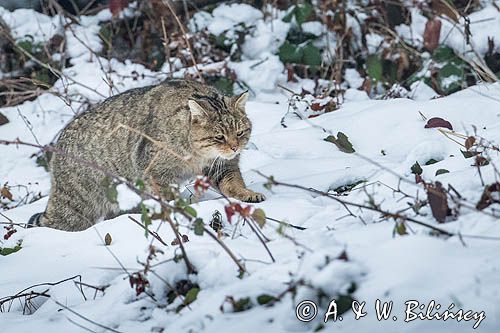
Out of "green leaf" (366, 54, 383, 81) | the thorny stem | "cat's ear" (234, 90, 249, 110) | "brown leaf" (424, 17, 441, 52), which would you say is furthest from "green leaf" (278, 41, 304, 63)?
the thorny stem

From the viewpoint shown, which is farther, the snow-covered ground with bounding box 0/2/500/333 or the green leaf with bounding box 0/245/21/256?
the green leaf with bounding box 0/245/21/256

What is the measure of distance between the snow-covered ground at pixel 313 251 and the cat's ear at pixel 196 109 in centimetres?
60

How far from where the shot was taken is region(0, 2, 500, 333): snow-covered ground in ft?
10.1

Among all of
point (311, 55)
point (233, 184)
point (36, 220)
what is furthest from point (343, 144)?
point (311, 55)

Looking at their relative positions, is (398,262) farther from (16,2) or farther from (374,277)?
(16,2)

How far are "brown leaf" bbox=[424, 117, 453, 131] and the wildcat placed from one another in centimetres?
135

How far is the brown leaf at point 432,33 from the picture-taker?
8031mm

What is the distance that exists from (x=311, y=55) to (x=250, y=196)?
351 cm

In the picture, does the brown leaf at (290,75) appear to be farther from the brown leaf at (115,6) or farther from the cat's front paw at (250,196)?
the cat's front paw at (250,196)

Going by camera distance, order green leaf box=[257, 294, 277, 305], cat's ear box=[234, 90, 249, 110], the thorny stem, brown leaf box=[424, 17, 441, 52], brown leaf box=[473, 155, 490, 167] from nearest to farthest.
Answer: green leaf box=[257, 294, 277, 305], the thorny stem, brown leaf box=[473, 155, 490, 167], cat's ear box=[234, 90, 249, 110], brown leaf box=[424, 17, 441, 52]

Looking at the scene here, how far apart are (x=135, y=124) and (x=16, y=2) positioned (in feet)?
15.3

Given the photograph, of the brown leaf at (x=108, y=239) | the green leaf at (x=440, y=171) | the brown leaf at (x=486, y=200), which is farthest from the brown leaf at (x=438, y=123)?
the brown leaf at (x=108, y=239)

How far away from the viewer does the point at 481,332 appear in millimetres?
2908

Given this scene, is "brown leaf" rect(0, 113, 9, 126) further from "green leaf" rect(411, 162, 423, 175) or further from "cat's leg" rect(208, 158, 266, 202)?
"green leaf" rect(411, 162, 423, 175)
